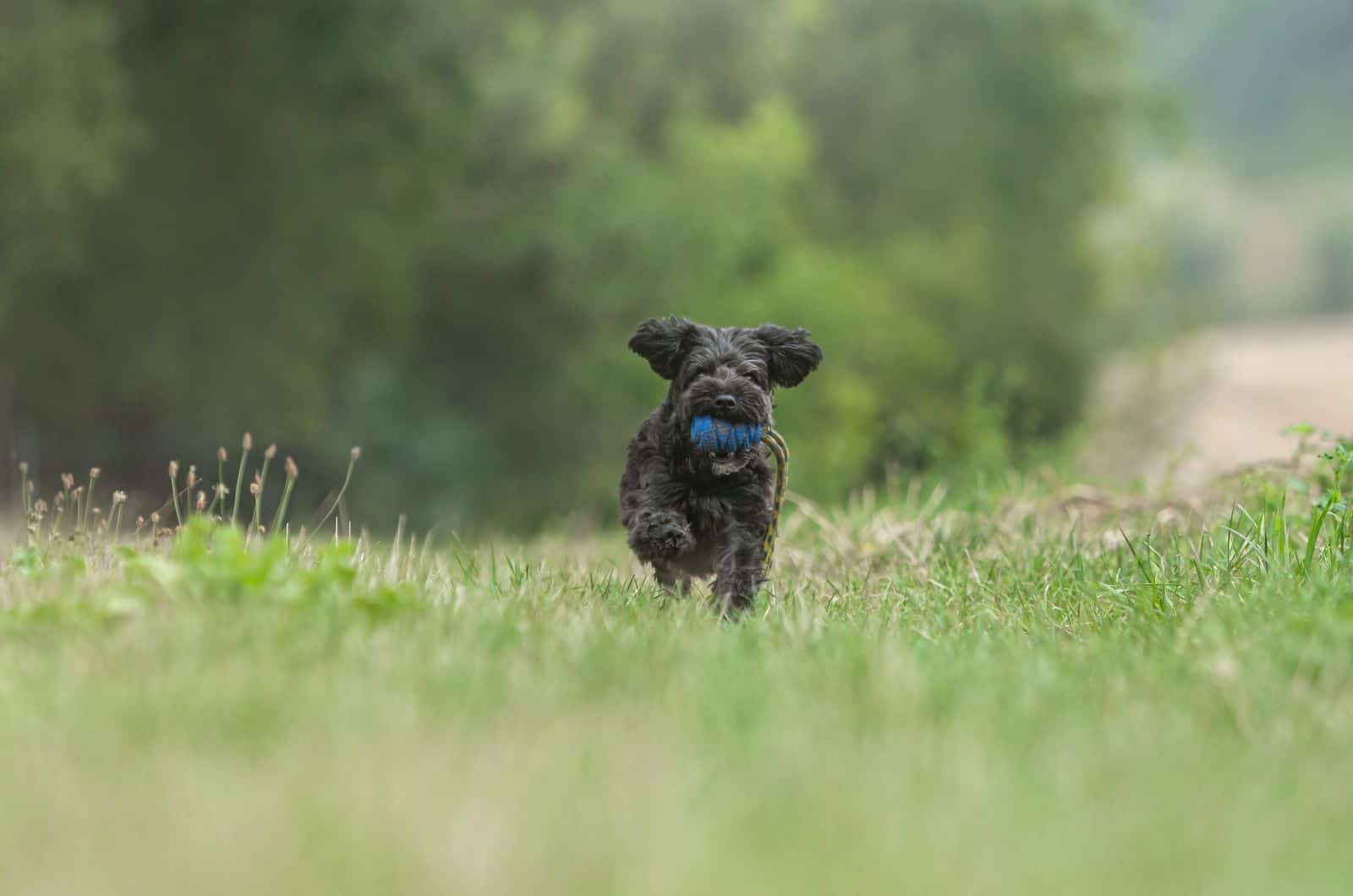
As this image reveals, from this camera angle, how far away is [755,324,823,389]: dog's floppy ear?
20.4ft

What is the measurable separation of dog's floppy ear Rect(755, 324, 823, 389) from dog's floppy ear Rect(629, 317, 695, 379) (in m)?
0.34

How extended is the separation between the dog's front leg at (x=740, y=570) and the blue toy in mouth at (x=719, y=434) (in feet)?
1.53

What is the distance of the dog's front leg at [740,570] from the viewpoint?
19.1 ft

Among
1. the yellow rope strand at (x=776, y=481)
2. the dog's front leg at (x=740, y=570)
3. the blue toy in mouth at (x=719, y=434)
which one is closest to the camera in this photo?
the blue toy in mouth at (x=719, y=434)

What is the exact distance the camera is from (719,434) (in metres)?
5.62

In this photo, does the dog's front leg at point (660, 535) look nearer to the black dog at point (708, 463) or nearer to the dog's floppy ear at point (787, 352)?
the black dog at point (708, 463)

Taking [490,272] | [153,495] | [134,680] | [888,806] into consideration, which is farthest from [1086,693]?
[490,272]

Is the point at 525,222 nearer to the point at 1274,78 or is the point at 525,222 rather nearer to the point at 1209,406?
the point at 1209,406

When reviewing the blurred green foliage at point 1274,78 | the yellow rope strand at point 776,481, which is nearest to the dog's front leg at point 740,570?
the yellow rope strand at point 776,481

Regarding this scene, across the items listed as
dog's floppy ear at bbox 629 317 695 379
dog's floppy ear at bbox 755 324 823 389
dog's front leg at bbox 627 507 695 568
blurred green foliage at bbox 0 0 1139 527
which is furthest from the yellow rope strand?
blurred green foliage at bbox 0 0 1139 527

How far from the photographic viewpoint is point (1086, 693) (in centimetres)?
435

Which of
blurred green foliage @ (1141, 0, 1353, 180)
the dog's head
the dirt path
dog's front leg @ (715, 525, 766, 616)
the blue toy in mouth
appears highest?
blurred green foliage @ (1141, 0, 1353, 180)

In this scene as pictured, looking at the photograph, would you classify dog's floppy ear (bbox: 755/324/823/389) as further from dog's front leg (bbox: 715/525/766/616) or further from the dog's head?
dog's front leg (bbox: 715/525/766/616)

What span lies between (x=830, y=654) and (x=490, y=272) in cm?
2350
